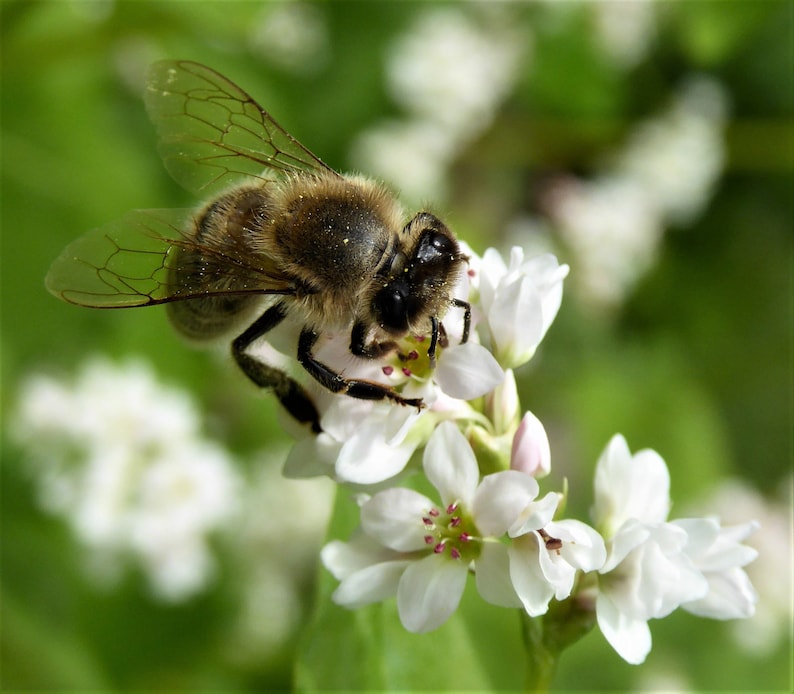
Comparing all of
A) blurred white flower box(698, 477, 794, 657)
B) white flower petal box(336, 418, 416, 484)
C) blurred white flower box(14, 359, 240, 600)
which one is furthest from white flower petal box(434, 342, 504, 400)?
blurred white flower box(698, 477, 794, 657)

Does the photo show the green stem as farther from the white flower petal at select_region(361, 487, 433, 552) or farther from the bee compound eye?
the bee compound eye

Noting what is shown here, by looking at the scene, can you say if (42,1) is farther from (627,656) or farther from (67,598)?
(627,656)

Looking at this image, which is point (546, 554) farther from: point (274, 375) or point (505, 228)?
point (505, 228)

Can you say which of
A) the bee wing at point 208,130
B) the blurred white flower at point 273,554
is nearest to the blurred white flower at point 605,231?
the blurred white flower at point 273,554

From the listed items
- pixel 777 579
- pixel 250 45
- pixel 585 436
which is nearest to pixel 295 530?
pixel 585 436

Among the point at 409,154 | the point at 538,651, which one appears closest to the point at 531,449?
A: the point at 538,651

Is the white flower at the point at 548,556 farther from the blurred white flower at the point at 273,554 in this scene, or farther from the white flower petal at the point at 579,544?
the blurred white flower at the point at 273,554
